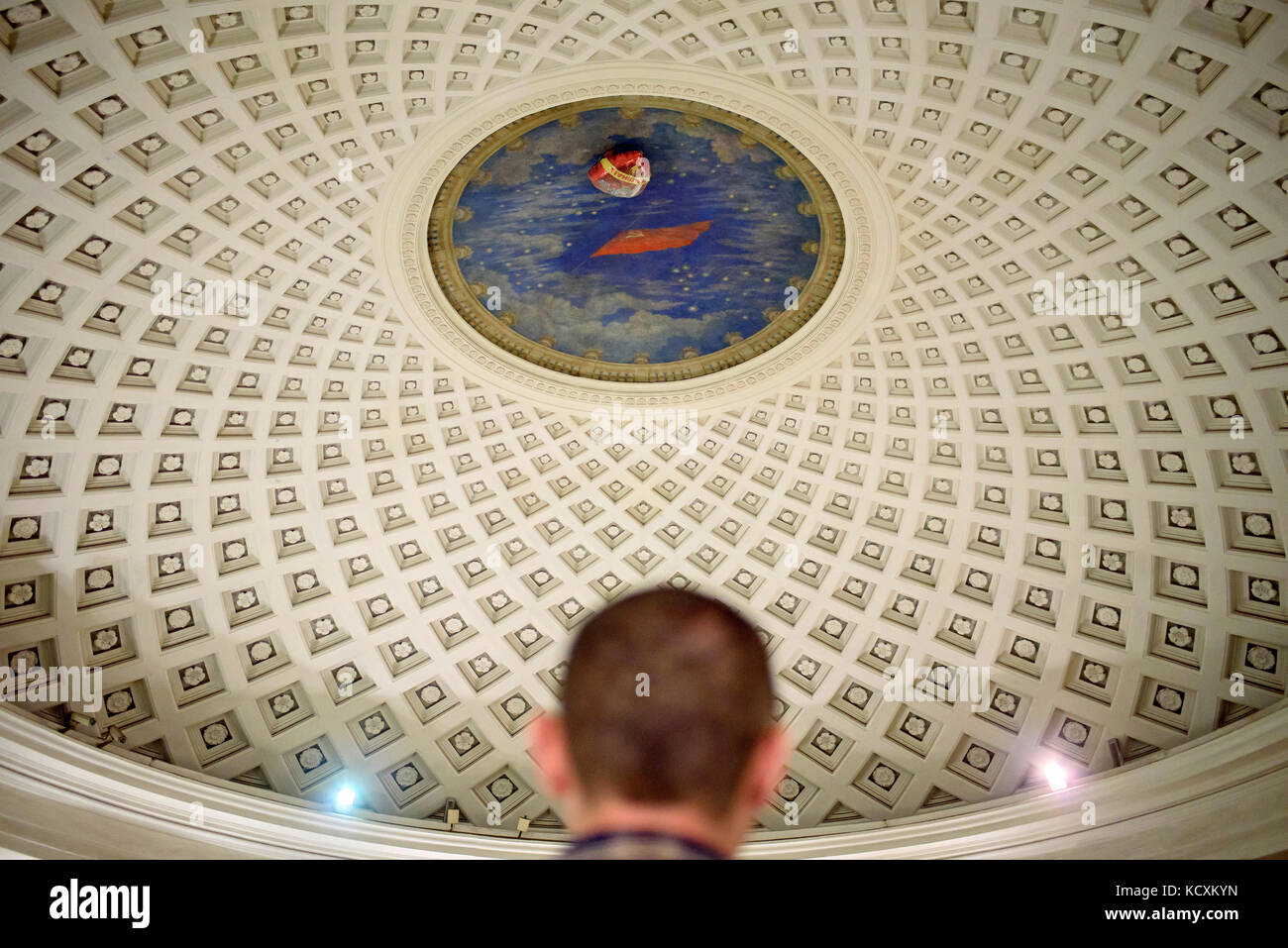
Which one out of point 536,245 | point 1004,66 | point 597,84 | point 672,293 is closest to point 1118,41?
point 1004,66

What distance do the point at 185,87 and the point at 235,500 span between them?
455 inches

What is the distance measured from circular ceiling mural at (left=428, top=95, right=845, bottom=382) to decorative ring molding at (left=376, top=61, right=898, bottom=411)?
13.4 inches

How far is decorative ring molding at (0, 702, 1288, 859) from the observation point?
17.0 m

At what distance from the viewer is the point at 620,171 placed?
19.4 metres

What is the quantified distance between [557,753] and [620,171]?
18379mm

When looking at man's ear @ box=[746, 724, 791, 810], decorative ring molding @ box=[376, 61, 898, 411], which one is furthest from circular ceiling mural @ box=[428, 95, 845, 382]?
man's ear @ box=[746, 724, 791, 810]

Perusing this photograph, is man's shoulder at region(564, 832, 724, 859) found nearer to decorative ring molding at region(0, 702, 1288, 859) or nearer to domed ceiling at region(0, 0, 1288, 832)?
domed ceiling at region(0, 0, 1288, 832)

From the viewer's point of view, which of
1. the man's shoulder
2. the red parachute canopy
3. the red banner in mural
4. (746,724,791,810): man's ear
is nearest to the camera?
the man's shoulder

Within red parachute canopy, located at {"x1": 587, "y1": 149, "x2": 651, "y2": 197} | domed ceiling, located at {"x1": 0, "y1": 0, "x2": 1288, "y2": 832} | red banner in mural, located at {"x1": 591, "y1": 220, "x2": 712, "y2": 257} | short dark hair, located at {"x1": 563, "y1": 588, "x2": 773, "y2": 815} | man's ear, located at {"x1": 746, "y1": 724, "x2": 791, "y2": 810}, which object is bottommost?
man's ear, located at {"x1": 746, "y1": 724, "x2": 791, "y2": 810}

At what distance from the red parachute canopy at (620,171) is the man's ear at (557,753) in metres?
18.2

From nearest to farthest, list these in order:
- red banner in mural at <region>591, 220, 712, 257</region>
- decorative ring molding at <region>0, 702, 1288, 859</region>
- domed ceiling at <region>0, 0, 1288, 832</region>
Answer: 1. domed ceiling at <region>0, 0, 1288, 832</region>
2. decorative ring molding at <region>0, 702, 1288, 859</region>
3. red banner in mural at <region>591, 220, 712, 257</region>

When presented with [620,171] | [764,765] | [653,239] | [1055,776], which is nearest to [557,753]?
[764,765]

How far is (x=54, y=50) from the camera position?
14039mm

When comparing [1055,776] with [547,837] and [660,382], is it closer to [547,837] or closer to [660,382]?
[547,837]
